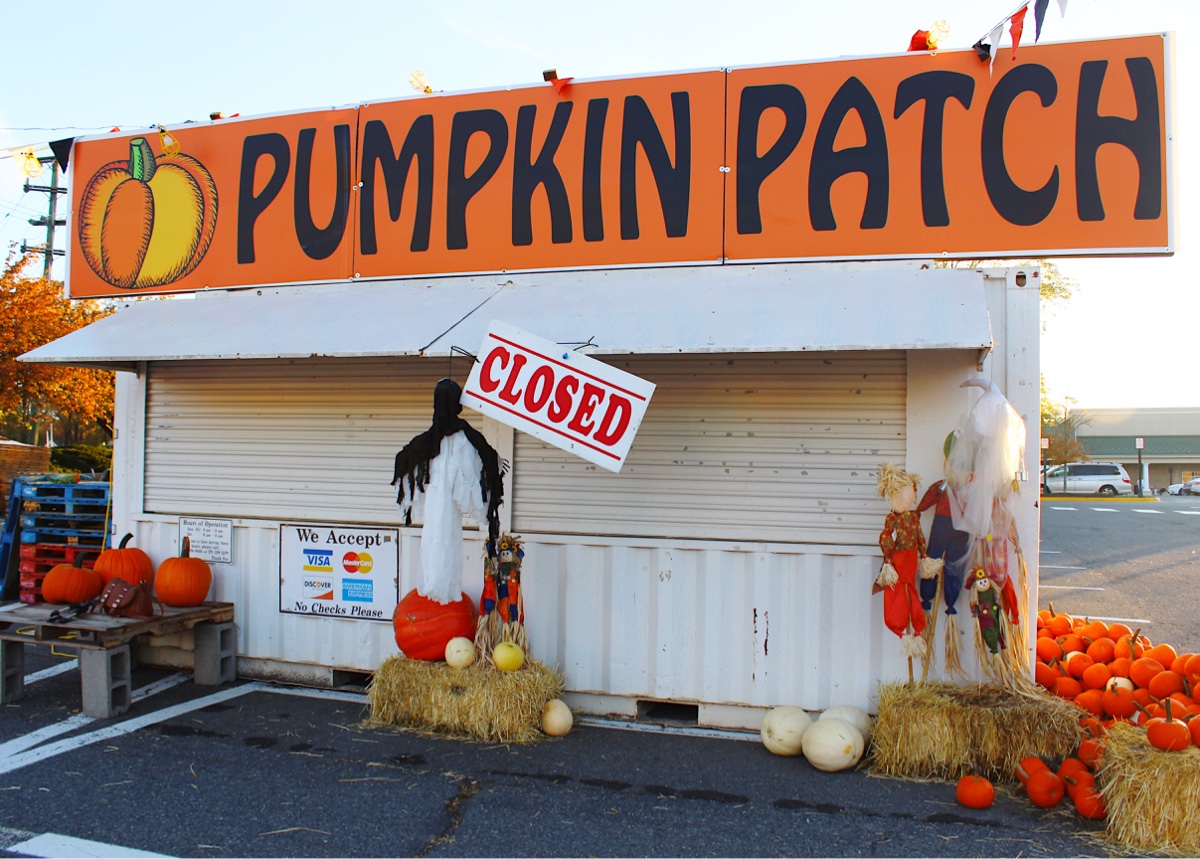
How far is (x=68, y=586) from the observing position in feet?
19.0

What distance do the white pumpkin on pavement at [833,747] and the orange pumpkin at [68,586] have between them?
5034 millimetres

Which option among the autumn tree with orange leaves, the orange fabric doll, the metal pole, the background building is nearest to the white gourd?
the orange fabric doll

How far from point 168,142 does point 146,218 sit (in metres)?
0.65

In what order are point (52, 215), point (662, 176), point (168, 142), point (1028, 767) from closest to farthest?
point (1028, 767) < point (662, 176) < point (168, 142) < point (52, 215)

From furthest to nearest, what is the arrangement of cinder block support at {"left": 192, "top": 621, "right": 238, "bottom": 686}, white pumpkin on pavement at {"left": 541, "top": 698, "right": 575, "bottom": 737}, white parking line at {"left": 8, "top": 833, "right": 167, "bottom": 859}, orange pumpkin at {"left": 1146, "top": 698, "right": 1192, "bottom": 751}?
cinder block support at {"left": 192, "top": 621, "right": 238, "bottom": 686} < white pumpkin on pavement at {"left": 541, "top": 698, "right": 575, "bottom": 737} < orange pumpkin at {"left": 1146, "top": 698, "right": 1192, "bottom": 751} < white parking line at {"left": 8, "top": 833, "right": 167, "bottom": 859}

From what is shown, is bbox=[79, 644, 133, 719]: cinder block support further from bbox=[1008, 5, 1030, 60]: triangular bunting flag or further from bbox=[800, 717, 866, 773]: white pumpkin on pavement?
bbox=[1008, 5, 1030, 60]: triangular bunting flag

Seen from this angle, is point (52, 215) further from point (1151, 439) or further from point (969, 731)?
point (1151, 439)

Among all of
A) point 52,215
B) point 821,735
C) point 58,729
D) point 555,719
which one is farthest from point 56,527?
point 52,215

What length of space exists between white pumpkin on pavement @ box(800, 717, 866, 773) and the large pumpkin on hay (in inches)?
86.4

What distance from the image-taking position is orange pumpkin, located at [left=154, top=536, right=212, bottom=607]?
5930mm

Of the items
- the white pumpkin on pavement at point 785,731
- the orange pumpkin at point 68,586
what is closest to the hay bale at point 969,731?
the white pumpkin on pavement at point 785,731

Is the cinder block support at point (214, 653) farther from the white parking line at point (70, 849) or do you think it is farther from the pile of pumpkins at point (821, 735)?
the pile of pumpkins at point (821, 735)

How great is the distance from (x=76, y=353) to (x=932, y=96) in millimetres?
6016

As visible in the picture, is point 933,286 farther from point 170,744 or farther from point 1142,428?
point 1142,428
